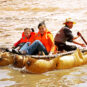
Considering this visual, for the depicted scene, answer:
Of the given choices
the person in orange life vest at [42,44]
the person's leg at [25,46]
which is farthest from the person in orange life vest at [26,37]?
the person in orange life vest at [42,44]

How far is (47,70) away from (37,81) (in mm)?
651

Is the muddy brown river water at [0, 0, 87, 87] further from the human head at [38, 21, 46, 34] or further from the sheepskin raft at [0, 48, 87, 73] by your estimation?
the human head at [38, 21, 46, 34]

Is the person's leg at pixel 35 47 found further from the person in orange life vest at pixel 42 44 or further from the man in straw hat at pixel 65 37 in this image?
the man in straw hat at pixel 65 37

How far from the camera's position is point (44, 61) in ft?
23.3

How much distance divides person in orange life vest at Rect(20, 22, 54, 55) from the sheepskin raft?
0.32 metres

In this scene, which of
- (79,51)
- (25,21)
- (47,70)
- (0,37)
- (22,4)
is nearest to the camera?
(47,70)

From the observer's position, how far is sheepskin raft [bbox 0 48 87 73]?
277 inches

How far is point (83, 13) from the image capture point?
18.4m

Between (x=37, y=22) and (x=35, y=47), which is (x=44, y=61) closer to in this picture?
(x=35, y=47)

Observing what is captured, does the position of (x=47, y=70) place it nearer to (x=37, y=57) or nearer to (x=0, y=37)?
(x=37, y=57)

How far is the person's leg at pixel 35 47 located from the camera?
757 centimetres

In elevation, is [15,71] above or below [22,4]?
below

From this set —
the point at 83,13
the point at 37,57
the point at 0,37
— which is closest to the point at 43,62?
the point at 37,57

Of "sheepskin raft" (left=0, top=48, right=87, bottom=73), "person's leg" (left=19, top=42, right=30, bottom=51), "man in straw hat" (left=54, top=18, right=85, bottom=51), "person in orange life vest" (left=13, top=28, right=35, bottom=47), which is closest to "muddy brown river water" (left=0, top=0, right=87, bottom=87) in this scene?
"sheepskin raft" (left=0, top=48, right=87, bottom=73)
